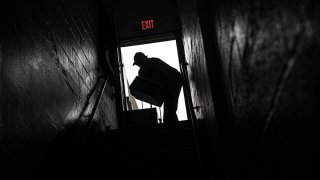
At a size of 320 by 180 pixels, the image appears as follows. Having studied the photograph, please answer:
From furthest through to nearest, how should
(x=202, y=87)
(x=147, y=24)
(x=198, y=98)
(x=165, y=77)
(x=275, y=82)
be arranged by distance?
1. (x=147, y=24)
2. (x=165, y=77)
3. (x=198, y=98)
4. (x=202, y=87)
5. (x=275, y=82)

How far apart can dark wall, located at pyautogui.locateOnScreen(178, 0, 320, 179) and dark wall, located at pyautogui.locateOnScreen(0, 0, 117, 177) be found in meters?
1.02

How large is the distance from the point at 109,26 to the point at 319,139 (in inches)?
214

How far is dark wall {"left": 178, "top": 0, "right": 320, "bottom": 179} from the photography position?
1.41 feet

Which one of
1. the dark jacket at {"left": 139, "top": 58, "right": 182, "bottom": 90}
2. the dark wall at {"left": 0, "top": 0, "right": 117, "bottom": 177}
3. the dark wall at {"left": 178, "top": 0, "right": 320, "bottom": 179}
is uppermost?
the dark jacket at {"left": 139, "top": 58, "right": 182, "bottom": 90}

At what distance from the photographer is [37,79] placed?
2.04 metres

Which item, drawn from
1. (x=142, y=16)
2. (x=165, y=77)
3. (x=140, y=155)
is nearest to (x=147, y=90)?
(x=165, y=77)

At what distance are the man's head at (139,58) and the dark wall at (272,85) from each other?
3.53 metres

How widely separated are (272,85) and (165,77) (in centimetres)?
391

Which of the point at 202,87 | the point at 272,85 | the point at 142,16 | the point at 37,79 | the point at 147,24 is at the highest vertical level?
the point at 142,16

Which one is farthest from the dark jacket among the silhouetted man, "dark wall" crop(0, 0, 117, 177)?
"dark wall" crop(0, 0, 117, 177)

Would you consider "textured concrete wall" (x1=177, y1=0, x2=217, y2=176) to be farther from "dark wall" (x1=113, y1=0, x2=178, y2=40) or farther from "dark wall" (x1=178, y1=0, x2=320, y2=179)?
"dark wall" (x1=113, y1=0, x2=178, y2=40)

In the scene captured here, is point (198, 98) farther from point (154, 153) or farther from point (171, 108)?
point (171, 108)

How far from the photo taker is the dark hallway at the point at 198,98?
0.49 meters

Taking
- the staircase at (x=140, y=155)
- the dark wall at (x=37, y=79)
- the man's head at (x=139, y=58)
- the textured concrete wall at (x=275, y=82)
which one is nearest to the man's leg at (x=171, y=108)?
the staircase at (x=140, y=155)
